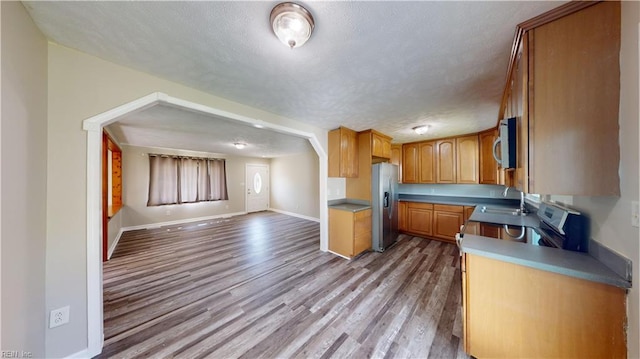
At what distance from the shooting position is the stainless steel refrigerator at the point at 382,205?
3.52 meters

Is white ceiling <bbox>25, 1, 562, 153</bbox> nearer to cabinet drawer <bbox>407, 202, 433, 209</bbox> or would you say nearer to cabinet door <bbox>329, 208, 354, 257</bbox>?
cabinet door <bbox>329, 208, 354, 257</bbox>

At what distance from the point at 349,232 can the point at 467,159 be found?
292cm

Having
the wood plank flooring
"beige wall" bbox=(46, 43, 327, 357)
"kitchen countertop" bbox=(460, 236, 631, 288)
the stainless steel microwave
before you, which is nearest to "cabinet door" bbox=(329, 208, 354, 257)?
the wood plank flooring

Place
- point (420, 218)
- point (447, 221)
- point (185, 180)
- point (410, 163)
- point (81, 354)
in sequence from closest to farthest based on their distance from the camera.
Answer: point (81, 354)
point (447, 221)
point (420, 218)
point (410, 163)
point (185, 180)

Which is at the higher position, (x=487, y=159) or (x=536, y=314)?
(x=487, y=159)

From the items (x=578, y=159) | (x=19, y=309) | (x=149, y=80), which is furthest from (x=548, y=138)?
→ (x=19, y=309)

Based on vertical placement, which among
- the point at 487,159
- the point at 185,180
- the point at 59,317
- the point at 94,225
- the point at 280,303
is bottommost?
the point at 280,303

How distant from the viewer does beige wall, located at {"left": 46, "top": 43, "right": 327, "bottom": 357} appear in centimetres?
135

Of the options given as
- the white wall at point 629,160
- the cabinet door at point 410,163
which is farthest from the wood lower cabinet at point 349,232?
the white wall at point 629,160

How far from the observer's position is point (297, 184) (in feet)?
22.7

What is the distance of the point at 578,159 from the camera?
1038 mm

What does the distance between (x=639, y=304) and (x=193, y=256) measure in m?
4.54
